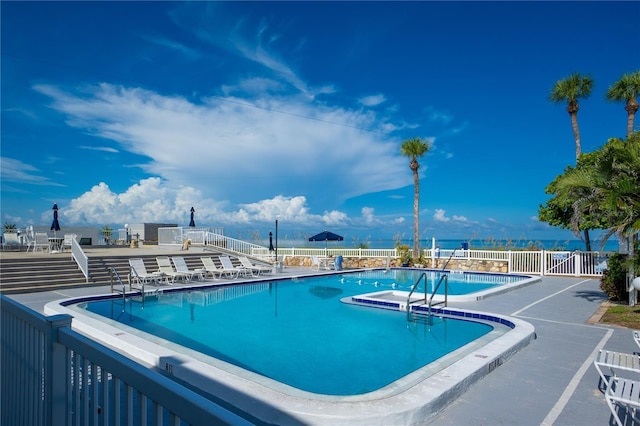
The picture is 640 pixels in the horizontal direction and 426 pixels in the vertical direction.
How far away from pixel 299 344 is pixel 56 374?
5.56 m

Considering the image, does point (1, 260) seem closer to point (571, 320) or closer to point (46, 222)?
point (46, 222)

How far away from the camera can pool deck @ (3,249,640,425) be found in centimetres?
380

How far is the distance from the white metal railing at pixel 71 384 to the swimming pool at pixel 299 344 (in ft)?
6.44

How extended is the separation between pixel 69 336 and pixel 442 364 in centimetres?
443

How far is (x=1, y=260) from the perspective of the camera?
13.5 meters

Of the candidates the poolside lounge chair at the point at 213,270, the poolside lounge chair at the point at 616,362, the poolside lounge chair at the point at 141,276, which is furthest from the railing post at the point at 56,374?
the poolside lounge chair at the point at 213,270

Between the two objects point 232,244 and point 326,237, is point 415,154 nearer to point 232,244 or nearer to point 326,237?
point 326,237

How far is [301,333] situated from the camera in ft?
26.8

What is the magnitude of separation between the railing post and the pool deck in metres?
3.02

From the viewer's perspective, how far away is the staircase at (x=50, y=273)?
1238 cm

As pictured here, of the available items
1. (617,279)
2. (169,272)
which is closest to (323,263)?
(169,272)

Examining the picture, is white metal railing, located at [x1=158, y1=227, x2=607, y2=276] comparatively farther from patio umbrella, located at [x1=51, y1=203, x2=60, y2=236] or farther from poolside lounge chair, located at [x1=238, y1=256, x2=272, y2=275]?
patio umbrella, located at [x1=51, y1=203, x2=60, y2=236]

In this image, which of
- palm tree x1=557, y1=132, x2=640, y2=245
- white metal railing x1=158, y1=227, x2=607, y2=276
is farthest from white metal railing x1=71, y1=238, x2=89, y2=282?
palm tree x1=557, y1=132, x2=640, y2=245

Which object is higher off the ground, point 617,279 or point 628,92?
point 628,92
